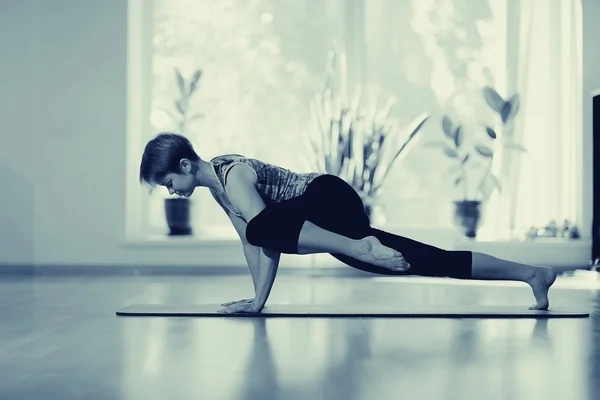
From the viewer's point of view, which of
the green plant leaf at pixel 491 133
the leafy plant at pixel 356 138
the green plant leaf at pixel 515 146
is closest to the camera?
the leafy plant at pixel 356 138

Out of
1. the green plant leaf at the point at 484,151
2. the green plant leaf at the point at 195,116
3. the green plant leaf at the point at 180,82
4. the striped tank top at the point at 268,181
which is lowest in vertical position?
the striped tank top at the point at 268,181

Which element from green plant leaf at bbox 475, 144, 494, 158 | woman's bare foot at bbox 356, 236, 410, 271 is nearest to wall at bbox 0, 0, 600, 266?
green plant leaf at bbox 475, 144, 494, 158

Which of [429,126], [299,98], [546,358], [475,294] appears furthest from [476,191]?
[546,358]

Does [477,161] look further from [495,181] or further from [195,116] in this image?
[195,116]

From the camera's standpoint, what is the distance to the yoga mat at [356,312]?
9.89 feet

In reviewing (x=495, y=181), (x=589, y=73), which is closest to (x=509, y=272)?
(x=495, y=181)

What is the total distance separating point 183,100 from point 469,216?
2019mm

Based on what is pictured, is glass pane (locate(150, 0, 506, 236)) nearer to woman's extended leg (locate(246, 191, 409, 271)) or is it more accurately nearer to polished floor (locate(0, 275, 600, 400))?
polished floor (locate(0, 275, 600, 400))

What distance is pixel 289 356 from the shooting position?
214cm

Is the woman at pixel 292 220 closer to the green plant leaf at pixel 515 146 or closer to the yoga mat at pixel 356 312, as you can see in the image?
the yoga mat at pixel 356 312

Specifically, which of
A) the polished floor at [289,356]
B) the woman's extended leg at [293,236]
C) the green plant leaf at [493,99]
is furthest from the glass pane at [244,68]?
the woman's extended leg at [293,236]

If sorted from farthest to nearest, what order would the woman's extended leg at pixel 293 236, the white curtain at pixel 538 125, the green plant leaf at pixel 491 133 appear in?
the white curtain at pixel 538 125, the green plant leaf at pixel 491 133, the woman's extended leg at pixel 293 236

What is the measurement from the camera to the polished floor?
5.67ft

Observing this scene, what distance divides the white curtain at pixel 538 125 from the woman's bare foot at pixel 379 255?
11.1 ft
